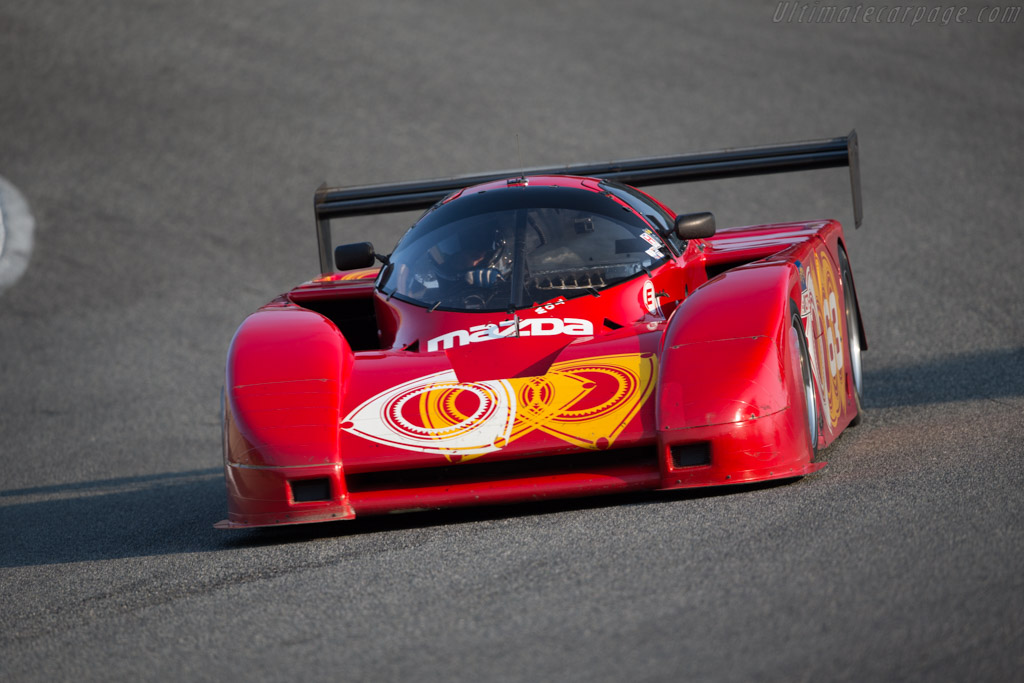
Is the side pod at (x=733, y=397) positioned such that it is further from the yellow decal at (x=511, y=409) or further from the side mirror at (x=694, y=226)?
the side mirror at (x=694, y=226)

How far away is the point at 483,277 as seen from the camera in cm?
633

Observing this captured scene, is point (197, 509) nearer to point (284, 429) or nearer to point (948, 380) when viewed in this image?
point (284, 429)

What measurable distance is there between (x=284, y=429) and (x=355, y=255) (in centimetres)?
192

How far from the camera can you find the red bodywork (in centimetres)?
495

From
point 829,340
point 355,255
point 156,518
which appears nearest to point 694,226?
point 829,340

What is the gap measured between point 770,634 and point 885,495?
4.92ft


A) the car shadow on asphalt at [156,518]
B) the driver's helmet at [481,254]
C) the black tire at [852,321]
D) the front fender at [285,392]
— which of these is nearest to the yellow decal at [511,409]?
the front fender at [285,392]

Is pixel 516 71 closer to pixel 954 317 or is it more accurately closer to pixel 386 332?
pixel 954 317

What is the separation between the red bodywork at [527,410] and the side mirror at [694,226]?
0.65m

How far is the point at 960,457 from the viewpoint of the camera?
530 centimetres

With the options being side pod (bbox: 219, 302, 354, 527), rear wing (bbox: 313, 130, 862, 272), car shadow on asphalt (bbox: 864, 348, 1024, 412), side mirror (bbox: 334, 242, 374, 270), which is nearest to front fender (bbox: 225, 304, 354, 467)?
side pod (bbox: 219, 302, 354, 527)

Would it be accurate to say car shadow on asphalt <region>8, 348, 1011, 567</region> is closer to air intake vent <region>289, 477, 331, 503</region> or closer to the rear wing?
air intake vent <region>289, 477, 331, 503</region>

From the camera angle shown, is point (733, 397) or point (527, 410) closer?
point (733, 397)

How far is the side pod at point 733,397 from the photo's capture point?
4918 millimetres
